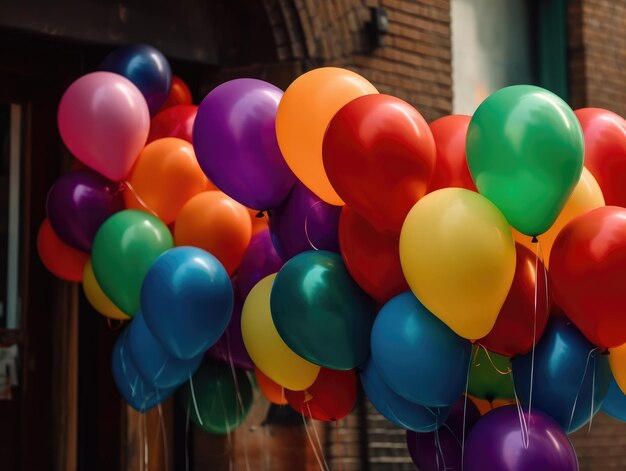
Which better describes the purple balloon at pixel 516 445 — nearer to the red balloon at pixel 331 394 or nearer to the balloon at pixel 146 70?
the red balloon at pixel 331 394

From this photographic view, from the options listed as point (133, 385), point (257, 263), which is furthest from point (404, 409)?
point (133, 385)

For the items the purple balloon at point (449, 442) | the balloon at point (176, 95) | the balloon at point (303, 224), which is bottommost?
the purple balloon at point (449, 442)

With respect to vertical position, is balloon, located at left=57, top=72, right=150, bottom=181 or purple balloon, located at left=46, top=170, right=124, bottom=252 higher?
balloon, located at left=57, top=72, right=150, bottom=181

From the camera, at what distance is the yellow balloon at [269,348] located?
14.1ft

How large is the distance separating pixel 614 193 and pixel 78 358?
10.6ft

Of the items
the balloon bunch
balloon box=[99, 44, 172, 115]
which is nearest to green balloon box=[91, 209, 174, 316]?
the balloon bunch

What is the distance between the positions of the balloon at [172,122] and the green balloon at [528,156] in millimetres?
1903

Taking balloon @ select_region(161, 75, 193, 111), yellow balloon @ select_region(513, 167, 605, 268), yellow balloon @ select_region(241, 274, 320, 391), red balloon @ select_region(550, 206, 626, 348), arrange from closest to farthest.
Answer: red balloon @ select_region(550, 206, 626, 348)
yellow balloon @ select_region(513, 167, 605, 268)
yellow balloon @ select_region(241, 274, 320, 391)
balloon @ select_region(161, 75, 193, 111)

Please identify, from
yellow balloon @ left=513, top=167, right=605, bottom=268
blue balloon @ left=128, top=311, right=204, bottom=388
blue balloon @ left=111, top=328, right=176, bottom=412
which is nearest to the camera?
yellow balloon @ left=513, top=167, right=605, bottom=268

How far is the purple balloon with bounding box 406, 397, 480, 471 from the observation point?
421cm

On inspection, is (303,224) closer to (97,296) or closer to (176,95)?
(97,296)

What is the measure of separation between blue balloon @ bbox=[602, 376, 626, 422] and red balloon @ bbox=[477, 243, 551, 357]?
60cm

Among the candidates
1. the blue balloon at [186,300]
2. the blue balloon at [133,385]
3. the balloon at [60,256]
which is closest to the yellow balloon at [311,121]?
the blue balloon at [186,300]

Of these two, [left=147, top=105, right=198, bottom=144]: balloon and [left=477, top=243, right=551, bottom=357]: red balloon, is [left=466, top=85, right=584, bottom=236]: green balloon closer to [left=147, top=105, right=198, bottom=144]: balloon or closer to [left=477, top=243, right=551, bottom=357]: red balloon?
[left=477, top=243, right=551, bottom=357]: red balloon
